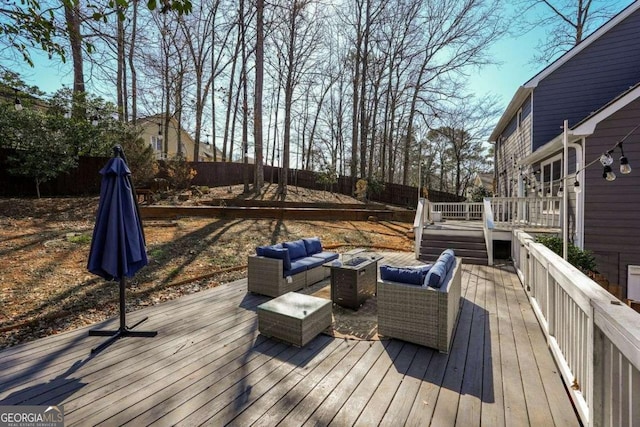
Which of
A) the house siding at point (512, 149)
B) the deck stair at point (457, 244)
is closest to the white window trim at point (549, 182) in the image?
the house siding at point (512, 149)

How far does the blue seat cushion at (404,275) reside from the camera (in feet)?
11.0

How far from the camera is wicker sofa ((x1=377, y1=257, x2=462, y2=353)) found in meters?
3.10

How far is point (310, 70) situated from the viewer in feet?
63.3

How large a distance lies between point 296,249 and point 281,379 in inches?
116

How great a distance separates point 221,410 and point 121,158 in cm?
278

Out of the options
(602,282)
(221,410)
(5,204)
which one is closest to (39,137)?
(5,204)

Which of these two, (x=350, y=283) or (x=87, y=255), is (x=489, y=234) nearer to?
(x=350, y=283)

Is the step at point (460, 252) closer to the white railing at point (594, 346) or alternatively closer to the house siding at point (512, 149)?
the white railing at point (594, 346)

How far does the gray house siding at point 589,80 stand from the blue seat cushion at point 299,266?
27.9 ft

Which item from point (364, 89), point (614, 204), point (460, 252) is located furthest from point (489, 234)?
point (364, 89)

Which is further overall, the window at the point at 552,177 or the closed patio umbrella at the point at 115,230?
the window at the point at 552,177

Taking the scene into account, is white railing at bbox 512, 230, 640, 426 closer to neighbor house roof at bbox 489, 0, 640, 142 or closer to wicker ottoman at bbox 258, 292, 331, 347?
wicker ottoman at bbox 258, 292, 331, 347

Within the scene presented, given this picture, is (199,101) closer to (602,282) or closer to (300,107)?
(300,107)

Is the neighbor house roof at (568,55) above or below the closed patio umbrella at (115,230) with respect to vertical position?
above
